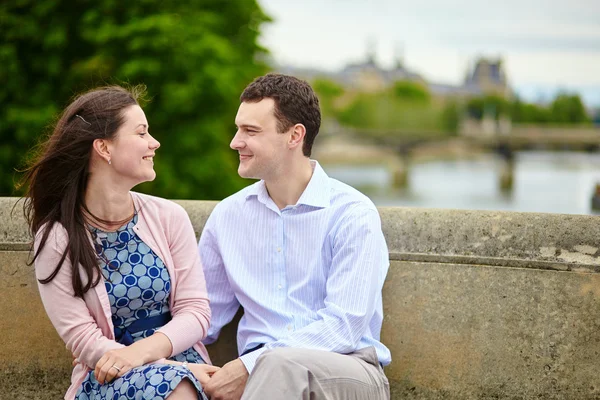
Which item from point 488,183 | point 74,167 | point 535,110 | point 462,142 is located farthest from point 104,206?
point 535,110

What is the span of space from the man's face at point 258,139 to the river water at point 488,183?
40208mm

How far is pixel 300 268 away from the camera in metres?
2.66

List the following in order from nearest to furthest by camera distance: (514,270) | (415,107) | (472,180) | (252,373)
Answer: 1. (252,373)
2. (514,270)
3. (472,180)
4. (415,107)

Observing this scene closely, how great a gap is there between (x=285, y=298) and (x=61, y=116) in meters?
0.92

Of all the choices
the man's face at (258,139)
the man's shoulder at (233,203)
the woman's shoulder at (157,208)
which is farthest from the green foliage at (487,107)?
the woman's shoulder at (157,208)

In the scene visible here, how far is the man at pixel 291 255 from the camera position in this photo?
245 centimetres

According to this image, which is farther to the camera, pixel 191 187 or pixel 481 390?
pixel 191 187

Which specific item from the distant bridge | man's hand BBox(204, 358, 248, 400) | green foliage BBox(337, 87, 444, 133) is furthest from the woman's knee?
green foliage BBox(337, 87, 444, 133)

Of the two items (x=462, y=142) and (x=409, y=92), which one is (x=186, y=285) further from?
(x=409, y=92)

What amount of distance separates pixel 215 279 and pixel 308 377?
71cm

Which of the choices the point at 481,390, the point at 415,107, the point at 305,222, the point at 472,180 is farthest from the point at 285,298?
the point at 415,107

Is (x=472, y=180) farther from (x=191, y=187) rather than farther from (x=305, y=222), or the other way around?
(x=305, y=222)

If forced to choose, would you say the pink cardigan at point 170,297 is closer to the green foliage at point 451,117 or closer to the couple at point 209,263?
the couple at point 209,263

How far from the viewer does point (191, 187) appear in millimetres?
17156
